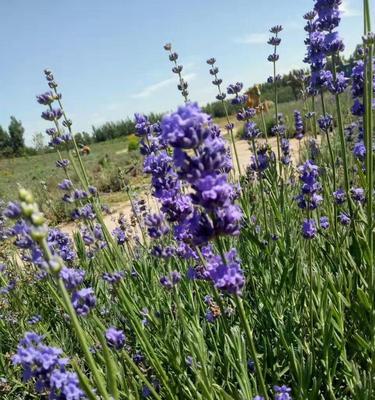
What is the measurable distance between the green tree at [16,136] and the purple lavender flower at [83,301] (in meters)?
54.7

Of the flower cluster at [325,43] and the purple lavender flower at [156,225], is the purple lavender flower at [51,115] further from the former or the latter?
the flower cluster at [325,43]

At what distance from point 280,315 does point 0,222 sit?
3877 millimetres

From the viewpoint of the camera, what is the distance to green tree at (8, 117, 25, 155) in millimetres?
52844

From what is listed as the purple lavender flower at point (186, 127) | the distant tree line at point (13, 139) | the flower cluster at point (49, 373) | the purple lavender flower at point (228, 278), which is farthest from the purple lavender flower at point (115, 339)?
the distant tree line at point (13, 139)

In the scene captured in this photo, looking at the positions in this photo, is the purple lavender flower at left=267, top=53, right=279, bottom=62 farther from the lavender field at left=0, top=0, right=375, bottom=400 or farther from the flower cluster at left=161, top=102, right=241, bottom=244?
the flower cluster at left=161, top=102, right=241, bottom=244

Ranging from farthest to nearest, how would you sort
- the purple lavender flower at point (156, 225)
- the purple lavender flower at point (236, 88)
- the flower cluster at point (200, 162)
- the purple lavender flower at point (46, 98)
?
the purple lavender flower at point (236, 88) → the purple lavender flower at point (46, 98) → the purple lavender flower at point (156, 225) → the flower cluster at point (200, 162)

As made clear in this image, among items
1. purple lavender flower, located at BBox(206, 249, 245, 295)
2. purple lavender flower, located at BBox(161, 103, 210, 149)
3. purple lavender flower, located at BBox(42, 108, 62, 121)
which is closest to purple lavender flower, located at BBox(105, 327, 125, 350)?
purple lavender flower, located at BBox(206, 249, 245, 295)

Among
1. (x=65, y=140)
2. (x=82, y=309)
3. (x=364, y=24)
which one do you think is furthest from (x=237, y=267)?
(x=65, y=140)

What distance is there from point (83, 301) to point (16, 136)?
56.3 m

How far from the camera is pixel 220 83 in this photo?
5.00 m

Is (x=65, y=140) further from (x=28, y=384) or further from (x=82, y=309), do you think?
(x=28, y=384)

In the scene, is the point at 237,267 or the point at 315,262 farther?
the point at 315,262

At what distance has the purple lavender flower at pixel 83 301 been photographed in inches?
67.5

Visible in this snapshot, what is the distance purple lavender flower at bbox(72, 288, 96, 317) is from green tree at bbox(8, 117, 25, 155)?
54.7 metres
